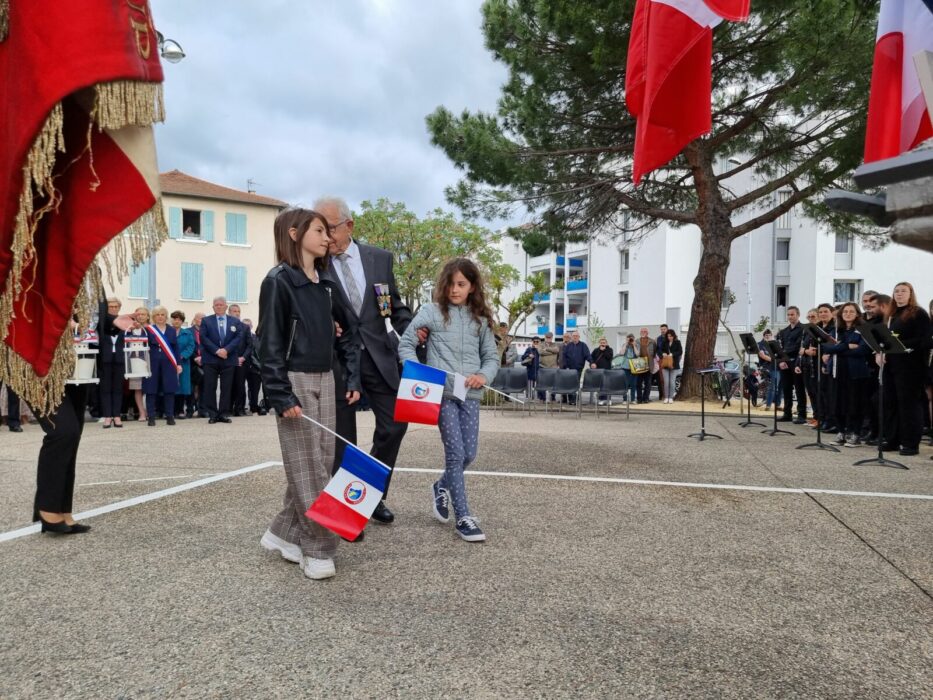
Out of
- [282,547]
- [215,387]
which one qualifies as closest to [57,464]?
[282,547]

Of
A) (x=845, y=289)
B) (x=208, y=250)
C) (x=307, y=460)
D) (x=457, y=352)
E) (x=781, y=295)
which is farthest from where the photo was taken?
(x=208, y=250)

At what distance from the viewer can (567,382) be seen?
48.2ft

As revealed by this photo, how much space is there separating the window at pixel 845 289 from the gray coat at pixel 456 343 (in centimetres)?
3680

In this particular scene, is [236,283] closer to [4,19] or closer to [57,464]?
[57,464]

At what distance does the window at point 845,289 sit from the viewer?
119 feet

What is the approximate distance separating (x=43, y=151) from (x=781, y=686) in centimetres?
289

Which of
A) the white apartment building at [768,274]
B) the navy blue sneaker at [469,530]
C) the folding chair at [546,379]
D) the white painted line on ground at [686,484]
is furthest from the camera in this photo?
the white apartment building at [768,274]

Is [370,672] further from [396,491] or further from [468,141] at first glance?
[468,141]

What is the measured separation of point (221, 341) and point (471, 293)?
370 inches

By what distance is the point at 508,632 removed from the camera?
9.23 feet

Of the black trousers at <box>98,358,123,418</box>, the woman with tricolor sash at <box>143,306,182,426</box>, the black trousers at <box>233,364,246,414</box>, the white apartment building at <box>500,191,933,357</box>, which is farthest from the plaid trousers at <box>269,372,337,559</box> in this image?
the white apartment building at <box>500,191,933,357</box>

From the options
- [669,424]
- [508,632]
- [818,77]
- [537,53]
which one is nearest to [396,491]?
[508,632]

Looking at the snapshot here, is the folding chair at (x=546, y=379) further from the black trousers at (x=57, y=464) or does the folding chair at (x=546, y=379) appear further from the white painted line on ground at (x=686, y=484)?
the black trousers at (x=57, y=464)

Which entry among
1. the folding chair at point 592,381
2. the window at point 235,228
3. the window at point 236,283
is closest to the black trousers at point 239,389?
the folding chair at point 592,381
